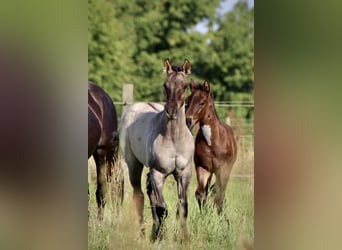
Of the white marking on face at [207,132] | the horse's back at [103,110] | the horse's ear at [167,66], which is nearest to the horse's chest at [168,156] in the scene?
the white marking on face at [207,132]

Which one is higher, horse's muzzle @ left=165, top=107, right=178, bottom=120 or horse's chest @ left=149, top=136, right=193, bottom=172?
horse's muzzle @ left=165, top=107, right=178, bottom=120

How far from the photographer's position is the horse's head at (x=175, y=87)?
266 cm

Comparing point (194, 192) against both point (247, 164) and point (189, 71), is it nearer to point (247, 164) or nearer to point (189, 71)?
point (247, 164)

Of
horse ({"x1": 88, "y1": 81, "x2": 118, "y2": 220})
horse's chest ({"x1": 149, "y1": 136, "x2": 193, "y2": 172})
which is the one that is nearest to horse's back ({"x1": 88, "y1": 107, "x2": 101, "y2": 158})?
horse ({"x1": 88, "y1": 81, "x2": 118, "y2": 220})

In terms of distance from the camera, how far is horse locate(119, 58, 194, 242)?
2.66 m

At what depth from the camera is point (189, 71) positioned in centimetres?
265

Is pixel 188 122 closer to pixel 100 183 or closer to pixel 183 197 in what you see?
pixel 183 197

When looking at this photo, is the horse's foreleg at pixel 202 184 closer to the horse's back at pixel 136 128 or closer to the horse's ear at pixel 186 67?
the horse's back at pixel 136 128

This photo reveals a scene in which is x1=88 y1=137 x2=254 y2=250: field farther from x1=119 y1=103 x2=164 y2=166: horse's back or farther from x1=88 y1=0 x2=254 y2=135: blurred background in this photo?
x1=88 y1=0 x2=254 y2=135: blurred background

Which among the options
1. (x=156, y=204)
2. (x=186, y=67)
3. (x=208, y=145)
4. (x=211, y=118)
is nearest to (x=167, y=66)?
(x=186, y=67)

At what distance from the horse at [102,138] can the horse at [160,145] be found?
0.06m

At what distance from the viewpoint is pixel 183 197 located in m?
2.69
